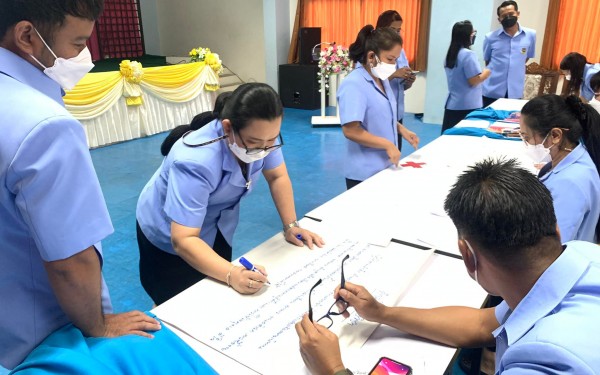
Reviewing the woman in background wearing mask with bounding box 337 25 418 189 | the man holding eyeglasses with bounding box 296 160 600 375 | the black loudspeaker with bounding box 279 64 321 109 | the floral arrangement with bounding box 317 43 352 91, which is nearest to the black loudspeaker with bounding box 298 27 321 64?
the black loudspeaker with bounding box 279 64 321 109

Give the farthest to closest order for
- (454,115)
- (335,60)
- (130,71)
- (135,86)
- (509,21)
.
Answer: (335,60) → (135,86) → (130,71) → (509,21) → (454,115)

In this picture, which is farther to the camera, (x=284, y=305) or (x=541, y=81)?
(x=541, y=81)

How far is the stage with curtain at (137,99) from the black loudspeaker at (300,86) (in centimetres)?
137

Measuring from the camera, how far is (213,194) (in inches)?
56.3

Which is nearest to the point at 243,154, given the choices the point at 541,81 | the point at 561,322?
the point at 561,322

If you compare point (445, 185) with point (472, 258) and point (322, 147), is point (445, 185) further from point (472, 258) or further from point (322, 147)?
point (322, 147)

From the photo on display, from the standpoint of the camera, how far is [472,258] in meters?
0.83

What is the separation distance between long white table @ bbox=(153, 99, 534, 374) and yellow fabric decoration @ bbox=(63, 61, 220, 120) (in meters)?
3.92

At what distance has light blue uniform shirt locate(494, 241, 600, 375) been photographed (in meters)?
0.61

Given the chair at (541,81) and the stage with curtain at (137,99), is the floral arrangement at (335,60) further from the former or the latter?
the chair at (541,81)

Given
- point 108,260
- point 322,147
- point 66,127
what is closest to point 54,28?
point 66,127

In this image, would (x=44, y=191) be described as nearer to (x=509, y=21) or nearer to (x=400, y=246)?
(x=400, y=246)

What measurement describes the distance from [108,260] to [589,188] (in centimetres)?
252

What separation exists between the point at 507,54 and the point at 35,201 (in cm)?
456
